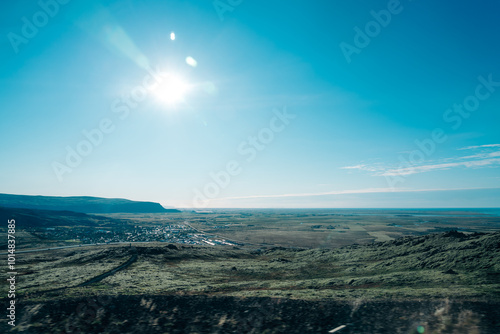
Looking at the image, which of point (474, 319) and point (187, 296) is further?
point (187, 296)

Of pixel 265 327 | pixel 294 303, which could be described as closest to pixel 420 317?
pixel 294 303

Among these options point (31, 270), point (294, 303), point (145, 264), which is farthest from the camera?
point (145, 264)

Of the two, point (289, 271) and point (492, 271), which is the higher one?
point (492, 271)

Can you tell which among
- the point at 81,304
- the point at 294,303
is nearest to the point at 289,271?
the point at 294,303

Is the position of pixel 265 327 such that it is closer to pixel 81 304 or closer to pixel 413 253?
pixel 81 304

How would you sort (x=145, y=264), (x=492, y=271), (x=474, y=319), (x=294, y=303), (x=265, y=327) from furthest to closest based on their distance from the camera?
(x=145, y=264) → (x=492, y=271) → (x=294, y=303) → (x=265, y=327) → (x=474, y=319)

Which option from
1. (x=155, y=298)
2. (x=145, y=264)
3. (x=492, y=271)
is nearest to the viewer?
(x=155, y=298)

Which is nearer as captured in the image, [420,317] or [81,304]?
[420,317]

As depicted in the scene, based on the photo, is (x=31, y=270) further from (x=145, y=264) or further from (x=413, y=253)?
(x=413, y=253)

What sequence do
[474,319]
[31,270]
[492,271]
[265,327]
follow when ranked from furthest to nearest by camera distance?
[31,270] < [492,271] < [265,327] < [474,319]
